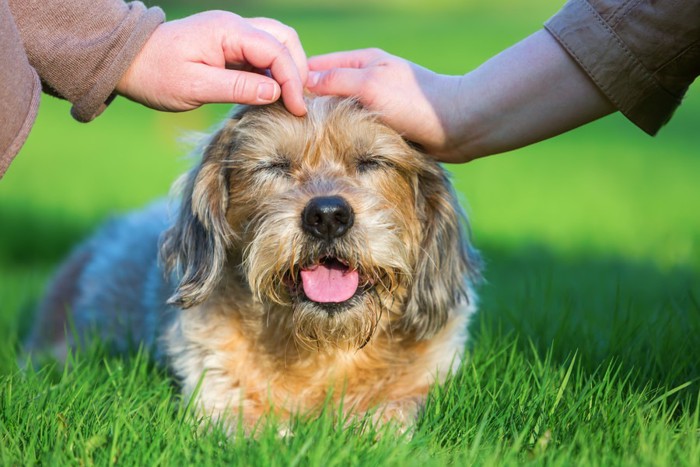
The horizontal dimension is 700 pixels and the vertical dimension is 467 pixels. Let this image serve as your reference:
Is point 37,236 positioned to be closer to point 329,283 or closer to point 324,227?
point 329,283

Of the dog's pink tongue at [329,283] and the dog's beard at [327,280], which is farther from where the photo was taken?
the dog's pink tongue at [329,283]

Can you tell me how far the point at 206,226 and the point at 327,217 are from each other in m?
0.70

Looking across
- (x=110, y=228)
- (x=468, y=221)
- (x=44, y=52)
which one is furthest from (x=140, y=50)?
(x=110, y=228)

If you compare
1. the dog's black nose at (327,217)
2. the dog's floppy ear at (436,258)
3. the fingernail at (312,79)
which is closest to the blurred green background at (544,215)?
the dog's floppy ear at (436,258)

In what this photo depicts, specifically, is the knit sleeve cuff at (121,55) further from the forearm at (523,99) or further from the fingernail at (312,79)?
the forearm at (523,99)

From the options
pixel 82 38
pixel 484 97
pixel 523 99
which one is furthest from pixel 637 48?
pixel 82 38

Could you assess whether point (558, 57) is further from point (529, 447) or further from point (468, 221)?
point (529, 447)

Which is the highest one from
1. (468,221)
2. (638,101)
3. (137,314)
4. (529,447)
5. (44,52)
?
(638,101)

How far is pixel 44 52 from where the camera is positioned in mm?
3422

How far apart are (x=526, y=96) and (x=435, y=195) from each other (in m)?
0.59

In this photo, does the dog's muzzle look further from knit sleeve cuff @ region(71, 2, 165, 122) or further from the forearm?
knit sleeve cuff @ region(71, 2, 165, 122)

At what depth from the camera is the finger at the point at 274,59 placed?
351 cm

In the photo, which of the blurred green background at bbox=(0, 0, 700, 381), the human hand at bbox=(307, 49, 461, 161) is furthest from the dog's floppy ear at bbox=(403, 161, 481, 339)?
the blurred green background at bbox=(0, 0, 700, 381)

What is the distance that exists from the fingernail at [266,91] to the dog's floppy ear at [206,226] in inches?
15.0
